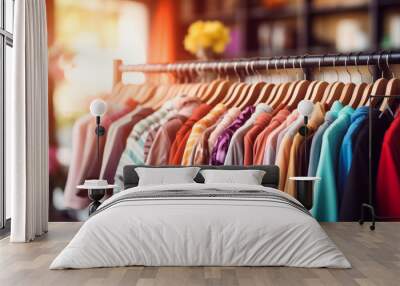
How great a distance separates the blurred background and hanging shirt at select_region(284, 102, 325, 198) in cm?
75

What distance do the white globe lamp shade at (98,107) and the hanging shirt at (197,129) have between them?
952mm

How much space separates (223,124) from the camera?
7.04 metres

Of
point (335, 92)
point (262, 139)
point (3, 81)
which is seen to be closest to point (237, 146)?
point (262, 139)

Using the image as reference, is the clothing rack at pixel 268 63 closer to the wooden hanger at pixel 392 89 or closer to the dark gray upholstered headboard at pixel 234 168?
the wooden hanger at pixel 392 89

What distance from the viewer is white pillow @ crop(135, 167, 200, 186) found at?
664 cm

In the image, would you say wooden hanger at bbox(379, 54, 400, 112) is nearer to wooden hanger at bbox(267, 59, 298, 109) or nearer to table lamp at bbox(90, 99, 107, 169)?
wooden hanger at bbox(267, 59, 298, 109)

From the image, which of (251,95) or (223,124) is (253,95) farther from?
(223,124)

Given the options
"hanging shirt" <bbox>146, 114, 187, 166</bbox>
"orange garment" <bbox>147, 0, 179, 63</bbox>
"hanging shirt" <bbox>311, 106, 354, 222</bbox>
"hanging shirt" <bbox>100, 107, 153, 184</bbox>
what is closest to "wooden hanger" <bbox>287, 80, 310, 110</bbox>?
"hanging shirt" <bbox>311, 106, 354, 222</bbox>

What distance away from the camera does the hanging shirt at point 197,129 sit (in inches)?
278

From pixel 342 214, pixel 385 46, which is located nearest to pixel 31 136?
pixel 342 214

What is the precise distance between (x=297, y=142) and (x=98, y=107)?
2080mm

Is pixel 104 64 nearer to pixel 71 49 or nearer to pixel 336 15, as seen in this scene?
pixel 71 49

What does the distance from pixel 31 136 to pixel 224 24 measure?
2638mm

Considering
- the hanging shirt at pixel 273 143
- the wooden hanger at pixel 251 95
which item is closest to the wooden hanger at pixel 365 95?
the hanging shirt at pixel 273 143
